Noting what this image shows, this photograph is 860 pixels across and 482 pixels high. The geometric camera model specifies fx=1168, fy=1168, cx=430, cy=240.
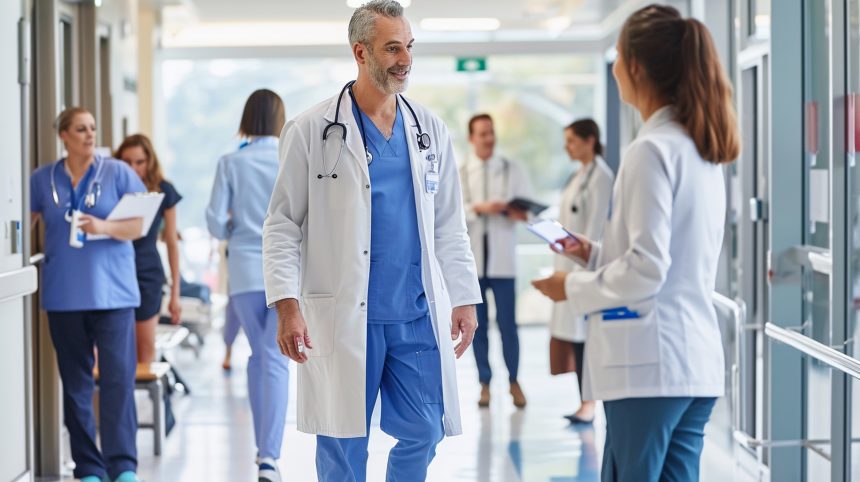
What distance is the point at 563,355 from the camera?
6426 mm

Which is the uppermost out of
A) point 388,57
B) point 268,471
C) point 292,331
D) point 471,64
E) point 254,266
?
point 471,64

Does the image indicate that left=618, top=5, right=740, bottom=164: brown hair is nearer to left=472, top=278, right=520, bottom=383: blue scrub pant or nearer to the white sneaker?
the white sneaker

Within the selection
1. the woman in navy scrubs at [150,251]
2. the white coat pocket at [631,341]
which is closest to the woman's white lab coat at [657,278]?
the white coat pocket at [631,341]

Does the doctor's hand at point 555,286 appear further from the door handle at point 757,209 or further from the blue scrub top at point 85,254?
the door handle at point 757,209

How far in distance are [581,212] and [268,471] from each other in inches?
95.8

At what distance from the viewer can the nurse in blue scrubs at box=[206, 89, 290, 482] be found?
493cm

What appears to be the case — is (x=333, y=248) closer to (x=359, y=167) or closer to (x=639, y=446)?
(x=359, y=167)

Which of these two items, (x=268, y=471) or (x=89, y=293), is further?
(x=268, y=471)

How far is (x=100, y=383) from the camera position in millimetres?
4852

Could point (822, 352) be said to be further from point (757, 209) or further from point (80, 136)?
point (80, 136)

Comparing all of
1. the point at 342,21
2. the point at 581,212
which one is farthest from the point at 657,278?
the point at 342,21

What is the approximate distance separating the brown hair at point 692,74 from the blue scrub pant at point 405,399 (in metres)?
1.07

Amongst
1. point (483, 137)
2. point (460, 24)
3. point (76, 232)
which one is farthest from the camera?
point (460, 24)

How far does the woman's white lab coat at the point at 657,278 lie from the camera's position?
100 inches
